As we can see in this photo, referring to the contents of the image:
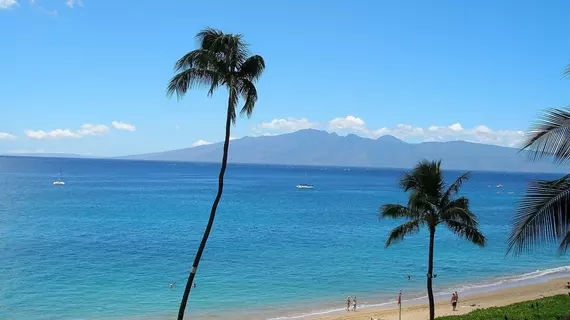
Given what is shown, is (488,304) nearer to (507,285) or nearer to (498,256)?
(507,285)

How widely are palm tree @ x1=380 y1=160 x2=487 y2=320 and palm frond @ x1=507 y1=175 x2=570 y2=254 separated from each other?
12.4 metres

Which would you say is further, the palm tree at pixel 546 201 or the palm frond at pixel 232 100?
the palm frond at pixel 232 100

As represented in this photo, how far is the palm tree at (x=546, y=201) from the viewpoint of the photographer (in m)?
7.68

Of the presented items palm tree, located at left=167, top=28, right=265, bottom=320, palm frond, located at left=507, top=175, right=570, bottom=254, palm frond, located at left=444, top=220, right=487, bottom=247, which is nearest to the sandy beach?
palm frond, located at left=444, top=220, right=487, bottom=247

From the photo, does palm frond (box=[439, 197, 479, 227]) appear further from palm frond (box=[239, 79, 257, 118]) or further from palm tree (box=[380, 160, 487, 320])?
palm frond (box=[239, 79, 257, 118])

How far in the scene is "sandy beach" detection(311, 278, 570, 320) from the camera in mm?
31272

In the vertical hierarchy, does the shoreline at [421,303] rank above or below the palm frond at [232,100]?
below

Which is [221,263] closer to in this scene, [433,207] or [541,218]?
[433,207]

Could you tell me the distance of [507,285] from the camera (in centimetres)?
4141

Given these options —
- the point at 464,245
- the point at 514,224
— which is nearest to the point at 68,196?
the point at 464,245

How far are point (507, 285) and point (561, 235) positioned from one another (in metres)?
37.5

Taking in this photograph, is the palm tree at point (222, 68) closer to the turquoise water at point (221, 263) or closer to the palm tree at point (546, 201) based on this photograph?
the palm tree at point (546, 201)

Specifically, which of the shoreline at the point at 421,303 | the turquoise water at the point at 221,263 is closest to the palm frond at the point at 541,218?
the shoreline at the point at 421,303

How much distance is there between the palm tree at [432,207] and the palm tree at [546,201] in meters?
12.4
